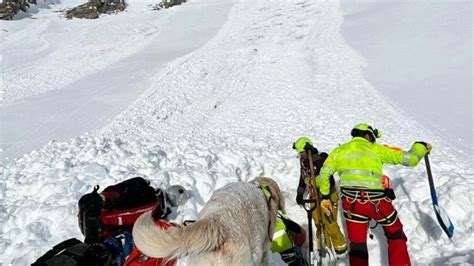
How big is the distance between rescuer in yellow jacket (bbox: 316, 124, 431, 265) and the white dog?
1287 mm

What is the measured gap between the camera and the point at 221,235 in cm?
296

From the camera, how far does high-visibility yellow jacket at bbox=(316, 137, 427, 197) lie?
176 inches

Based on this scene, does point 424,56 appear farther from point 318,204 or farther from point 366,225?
point 366,225

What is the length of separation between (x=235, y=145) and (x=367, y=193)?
4.06 meters

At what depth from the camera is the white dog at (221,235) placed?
278 cm

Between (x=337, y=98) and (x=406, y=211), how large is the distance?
6586mm

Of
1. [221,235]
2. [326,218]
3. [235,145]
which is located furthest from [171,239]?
[235,145]

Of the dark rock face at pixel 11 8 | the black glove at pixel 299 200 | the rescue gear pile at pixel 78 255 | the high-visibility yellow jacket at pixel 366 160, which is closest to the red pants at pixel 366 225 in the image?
the high-visibility yellow jacket at pixel 366 160

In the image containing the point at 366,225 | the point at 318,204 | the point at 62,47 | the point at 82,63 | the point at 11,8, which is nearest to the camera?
the point at 366,225

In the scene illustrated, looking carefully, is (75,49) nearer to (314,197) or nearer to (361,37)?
(361,37)

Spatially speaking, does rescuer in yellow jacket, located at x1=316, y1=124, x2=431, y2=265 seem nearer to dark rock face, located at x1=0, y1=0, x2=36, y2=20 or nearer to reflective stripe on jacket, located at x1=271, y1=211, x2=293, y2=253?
reflective stripe on jacket, located at x1=271, y1=211, x2=293, y2=253

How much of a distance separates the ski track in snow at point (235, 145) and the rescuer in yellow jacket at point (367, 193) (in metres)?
0.79

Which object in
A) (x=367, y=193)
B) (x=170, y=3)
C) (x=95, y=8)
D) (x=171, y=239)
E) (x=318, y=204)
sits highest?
(x=171, y=239)

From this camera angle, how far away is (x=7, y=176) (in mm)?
6910
